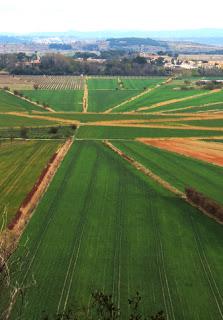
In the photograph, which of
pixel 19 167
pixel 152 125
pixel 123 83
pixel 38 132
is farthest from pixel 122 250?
pixel 123 83

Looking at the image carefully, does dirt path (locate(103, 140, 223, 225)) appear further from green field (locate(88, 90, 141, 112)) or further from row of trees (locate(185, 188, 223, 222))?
green field (locate(88, 90, 141, 112))

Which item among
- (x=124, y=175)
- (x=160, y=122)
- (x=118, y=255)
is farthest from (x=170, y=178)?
(x=160, y=122)

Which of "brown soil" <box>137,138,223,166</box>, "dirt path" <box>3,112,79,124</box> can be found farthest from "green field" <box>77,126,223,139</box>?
"dirt path" <box>3,112,79,124</box>

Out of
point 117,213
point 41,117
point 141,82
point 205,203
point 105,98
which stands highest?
point 205,203

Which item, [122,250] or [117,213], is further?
[117,213]

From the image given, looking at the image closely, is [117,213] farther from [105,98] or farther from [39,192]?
[105,98]

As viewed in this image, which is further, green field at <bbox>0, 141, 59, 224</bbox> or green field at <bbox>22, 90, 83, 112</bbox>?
green field at <bbox>22, 90, 83, 112</bbox>

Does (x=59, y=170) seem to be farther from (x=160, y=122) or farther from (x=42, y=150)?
(x=160, y=122)
